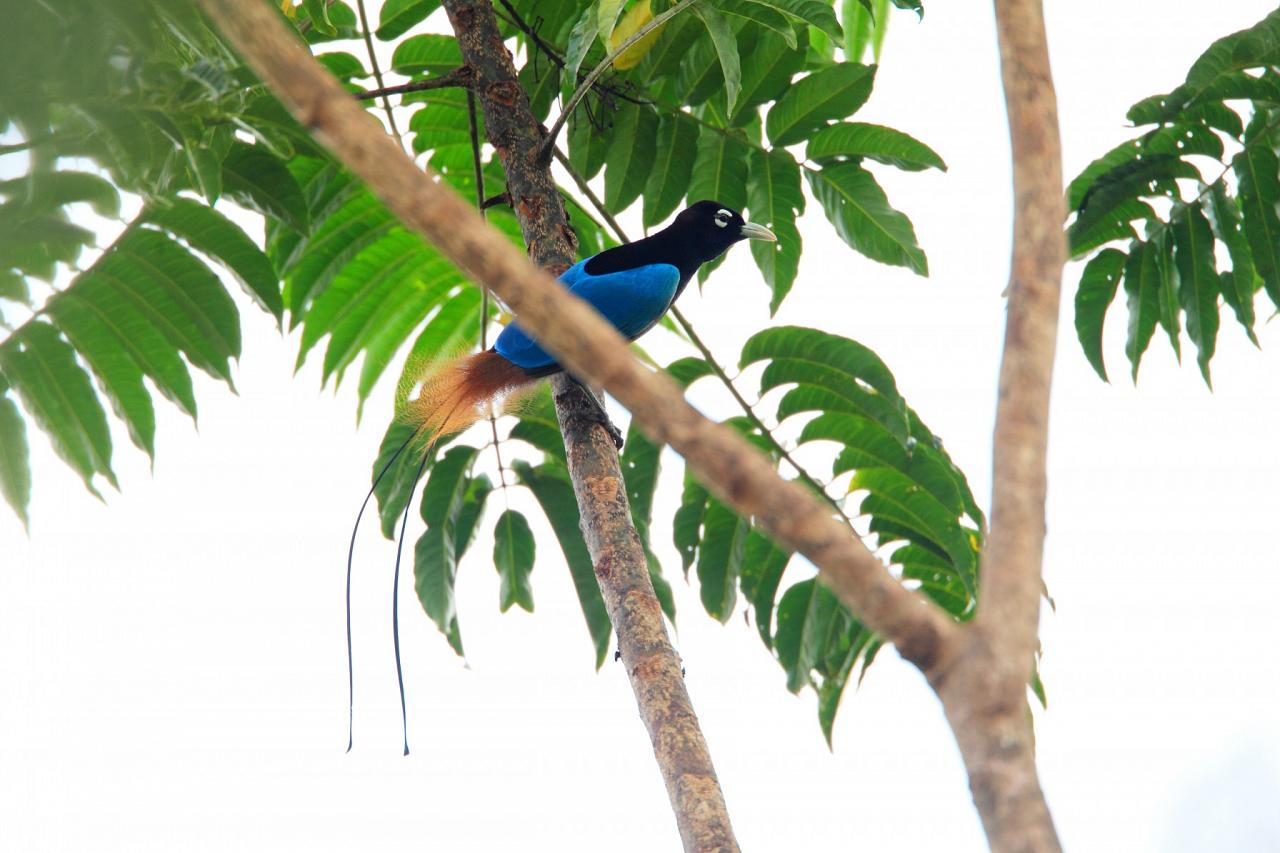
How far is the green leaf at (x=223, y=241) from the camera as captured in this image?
8.77 feet

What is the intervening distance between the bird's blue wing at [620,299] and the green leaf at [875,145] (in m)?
0.53

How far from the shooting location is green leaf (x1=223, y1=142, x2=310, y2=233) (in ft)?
8.65

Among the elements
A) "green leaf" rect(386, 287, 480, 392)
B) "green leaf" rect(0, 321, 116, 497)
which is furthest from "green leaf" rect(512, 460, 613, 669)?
"green leaf" rect(0, 321, 116, 497)

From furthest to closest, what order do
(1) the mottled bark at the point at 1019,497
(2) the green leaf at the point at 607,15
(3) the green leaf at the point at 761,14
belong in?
(3) the green leaf at the point at 761,14, (2) the green leaf at the point at 607,15, (1) the mottled bark at the point at 1019,497

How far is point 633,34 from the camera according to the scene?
8.11 feet

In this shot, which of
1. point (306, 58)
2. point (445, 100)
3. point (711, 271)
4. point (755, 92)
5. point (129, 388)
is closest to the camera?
point (306, 58)

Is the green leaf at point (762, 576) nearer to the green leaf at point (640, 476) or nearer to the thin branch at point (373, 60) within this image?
the green leaf at point (640, 476)

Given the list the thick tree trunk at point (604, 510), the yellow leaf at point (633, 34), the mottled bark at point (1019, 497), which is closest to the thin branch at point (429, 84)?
the thick tree trunk at point (604, 510)

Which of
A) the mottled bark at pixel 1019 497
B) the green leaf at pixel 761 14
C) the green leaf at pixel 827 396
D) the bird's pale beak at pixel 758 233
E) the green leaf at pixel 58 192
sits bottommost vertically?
the mottled bark at pixel 1019 497

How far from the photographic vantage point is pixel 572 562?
10.0ft

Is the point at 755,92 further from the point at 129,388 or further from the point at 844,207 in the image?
the point at 129,388

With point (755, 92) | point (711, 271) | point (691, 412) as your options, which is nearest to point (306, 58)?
point (691, 412)

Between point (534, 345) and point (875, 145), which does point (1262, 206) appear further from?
point (534, 345)

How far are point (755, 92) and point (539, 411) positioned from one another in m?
0.97
